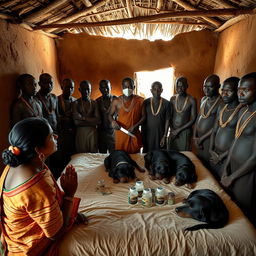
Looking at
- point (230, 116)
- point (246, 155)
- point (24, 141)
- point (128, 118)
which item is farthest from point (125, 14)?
point (24, 141)

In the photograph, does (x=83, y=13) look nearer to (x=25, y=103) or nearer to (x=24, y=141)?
(x=25, y=103)

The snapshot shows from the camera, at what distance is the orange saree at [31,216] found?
1418 millimetres

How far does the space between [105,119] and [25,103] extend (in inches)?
64.2

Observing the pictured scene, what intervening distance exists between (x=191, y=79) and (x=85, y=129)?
3483 mm

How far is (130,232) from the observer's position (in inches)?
72.6

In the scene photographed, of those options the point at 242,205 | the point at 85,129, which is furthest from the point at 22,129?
the point at 85,129

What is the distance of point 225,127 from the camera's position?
3.07m

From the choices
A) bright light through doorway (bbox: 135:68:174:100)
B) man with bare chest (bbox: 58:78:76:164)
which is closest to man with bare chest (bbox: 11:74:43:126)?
man with bare chest (bbox: 58:78:76:164)

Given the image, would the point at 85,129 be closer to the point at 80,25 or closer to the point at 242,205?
the point at 80,25

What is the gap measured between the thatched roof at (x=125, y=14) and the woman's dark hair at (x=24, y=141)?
9.24 feet

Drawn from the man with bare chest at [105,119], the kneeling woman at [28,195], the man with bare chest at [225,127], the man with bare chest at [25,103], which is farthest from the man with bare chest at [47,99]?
the man with bare chest at [225,127]

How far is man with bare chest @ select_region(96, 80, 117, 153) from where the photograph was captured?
4508mm

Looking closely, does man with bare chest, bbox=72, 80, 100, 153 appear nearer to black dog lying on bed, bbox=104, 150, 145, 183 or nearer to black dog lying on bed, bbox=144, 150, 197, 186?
black dog lying on bed, bbox=104, 150, 145, 183

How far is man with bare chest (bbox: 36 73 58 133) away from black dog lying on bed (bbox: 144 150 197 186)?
6.40 ft
